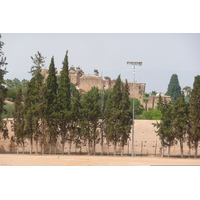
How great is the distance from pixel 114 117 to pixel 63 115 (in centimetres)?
268

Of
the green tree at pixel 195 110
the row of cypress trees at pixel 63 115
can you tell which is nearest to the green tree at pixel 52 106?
the row of cypress trees at pixel 63 115

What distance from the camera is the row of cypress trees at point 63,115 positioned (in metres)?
21.4

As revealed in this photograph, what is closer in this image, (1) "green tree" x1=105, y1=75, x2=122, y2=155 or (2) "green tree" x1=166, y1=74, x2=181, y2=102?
(1) "green tree" x1=105, y1=75, x2=122, y2=155

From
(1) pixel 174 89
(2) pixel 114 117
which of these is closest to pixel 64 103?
(2) pixel 114 117

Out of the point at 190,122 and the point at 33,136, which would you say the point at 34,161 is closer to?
the point at 33,136

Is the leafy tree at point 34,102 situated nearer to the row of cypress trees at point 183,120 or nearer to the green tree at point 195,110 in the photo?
the row of cypress trees at point 183,120

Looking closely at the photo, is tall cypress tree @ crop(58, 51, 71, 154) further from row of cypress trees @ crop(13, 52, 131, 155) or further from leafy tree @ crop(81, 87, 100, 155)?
leafy tree @ crop(81, 87, 100, 155)

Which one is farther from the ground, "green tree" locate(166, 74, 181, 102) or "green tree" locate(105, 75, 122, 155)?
"green tree" locate(166, 74, 181, 102)

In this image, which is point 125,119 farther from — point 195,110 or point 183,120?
point 195,110

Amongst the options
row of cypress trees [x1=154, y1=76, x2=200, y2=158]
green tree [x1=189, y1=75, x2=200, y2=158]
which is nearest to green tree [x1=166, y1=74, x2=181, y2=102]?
row of cypress trees [x1=154, y1=76, x2=200, y2=158]

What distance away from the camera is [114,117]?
21.8m

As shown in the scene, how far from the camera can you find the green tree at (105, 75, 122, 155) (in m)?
21.7

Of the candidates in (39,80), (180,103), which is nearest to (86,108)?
(39,80)

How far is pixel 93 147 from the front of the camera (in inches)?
929
